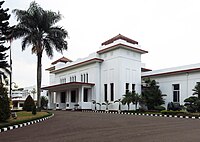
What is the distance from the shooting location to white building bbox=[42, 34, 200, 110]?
92.1ft

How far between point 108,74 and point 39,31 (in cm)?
939

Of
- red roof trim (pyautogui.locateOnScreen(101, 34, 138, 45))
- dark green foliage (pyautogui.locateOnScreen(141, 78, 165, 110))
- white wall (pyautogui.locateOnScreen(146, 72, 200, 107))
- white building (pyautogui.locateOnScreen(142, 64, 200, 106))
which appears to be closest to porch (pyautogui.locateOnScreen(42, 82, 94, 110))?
red roof trim (pyautogui.locateOnScreen(101, 34, 138, 45))

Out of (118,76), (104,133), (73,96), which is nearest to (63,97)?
(73,96)

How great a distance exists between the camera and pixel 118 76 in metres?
28.3

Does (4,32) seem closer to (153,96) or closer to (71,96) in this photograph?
(71,96)

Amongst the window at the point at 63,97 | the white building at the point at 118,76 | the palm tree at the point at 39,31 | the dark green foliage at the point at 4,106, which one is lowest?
the window at the point at 63,97

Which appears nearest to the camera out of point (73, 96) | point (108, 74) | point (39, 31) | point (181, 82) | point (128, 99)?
point (39, 31)

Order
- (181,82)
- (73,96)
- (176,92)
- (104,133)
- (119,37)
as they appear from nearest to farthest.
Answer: (104,133)
(181,82)
(176,92)
(119,37)
(73,96)

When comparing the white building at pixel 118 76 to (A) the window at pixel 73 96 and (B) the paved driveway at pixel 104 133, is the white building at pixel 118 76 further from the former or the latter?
(B) the paved driveway at pixel 104 133

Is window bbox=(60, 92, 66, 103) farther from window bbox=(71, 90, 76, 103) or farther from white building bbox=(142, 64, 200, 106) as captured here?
white building bbox=(142, 64, 200, 106)

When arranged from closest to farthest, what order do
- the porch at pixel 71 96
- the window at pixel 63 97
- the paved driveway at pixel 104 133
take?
the paved driveway at pixel 104 133
the porch at pixel 71 96
the window at pixel 63 97

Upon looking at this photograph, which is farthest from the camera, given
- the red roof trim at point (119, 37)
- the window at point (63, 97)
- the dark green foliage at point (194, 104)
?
the window at point (63, 97)

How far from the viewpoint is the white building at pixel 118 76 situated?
92.1 ft

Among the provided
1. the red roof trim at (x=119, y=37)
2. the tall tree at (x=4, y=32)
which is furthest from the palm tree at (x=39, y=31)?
the red roof trim at (x=119, y=37)
